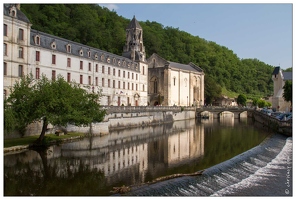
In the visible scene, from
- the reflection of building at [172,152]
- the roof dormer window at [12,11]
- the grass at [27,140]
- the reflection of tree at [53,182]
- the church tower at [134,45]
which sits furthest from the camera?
the church tower at [134,45]

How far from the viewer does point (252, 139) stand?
38.6 meters

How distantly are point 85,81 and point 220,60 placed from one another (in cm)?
11094

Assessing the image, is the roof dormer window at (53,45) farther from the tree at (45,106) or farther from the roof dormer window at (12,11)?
the tree at (45,106)

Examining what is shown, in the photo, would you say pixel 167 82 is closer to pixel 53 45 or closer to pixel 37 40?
pixel 53 45

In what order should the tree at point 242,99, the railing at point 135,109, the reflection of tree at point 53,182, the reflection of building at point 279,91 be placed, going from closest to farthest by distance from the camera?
the reflection of tree at point 53,182 → the railing at point 135,109 → the reflection of building at point 279,91 → the tree at point 242,99

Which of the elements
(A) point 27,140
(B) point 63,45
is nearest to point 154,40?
(B) point 63,45

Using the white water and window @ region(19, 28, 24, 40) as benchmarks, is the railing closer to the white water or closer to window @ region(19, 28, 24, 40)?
window @ region(19, 28, 24, 40)

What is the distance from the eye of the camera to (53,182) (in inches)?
753

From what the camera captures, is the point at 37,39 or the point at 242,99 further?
the point at 242,99

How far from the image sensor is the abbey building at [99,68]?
34.8 metres

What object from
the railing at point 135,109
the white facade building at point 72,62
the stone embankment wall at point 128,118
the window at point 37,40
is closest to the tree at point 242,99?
the stone embankment wall at point 128,118

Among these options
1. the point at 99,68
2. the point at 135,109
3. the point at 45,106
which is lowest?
the point at 135,109

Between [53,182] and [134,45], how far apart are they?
178 ft

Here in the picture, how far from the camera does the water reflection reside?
61.4ft
